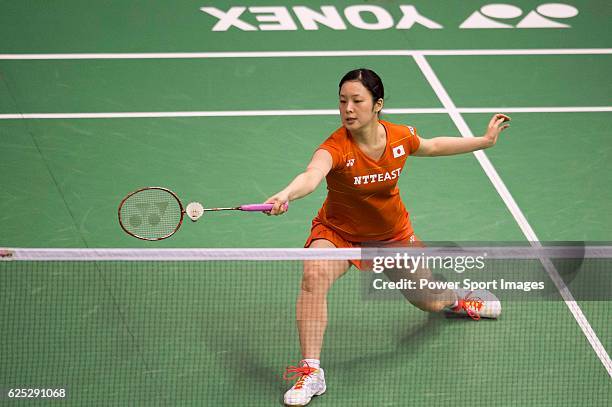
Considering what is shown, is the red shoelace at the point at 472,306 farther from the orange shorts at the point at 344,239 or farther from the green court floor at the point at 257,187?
→ the orange shorts at the point at 344,239

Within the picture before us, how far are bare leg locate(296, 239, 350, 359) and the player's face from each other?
0.91 meters

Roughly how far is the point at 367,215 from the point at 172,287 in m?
1.72

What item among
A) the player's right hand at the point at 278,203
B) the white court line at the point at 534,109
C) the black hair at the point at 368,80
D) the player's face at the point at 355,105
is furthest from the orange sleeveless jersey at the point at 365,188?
the white court line at the point at 534,109

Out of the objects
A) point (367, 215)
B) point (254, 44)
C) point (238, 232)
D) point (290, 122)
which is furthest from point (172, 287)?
point (254, 44)

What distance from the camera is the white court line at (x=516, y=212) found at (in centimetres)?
684

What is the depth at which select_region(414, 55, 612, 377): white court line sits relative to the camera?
22.4 feet

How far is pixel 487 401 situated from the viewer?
20.4 ft

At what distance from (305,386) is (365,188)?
1.32 metres

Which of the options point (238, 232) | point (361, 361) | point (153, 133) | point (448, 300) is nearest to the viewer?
point (361, 361)

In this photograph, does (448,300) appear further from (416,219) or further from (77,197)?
(77,197)

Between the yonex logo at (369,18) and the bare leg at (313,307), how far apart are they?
5644 millimetres

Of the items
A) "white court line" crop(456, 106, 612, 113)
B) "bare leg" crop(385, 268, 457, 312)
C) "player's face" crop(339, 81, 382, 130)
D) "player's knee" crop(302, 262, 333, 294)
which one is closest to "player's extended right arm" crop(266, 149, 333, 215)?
"player's face" crop(339, 81, 382, 130)

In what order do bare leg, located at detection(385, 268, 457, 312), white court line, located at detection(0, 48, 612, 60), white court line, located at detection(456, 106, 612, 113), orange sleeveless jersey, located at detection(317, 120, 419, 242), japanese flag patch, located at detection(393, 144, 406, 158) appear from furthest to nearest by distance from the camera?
white court line, located at detection(0, 48, 612, 60) → white court line, located at detection(456, 106, 612, 113) → bare leg, located at detection(385, 268, 457, 312) → japanese flag patch, located at detection(393, 144, 406, 158) → orange sleeveless jersey, located at detection(317, 120, 419, 242)

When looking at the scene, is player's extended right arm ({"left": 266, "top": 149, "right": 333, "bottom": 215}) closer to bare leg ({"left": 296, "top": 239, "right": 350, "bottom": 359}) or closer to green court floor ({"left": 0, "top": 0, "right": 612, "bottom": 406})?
bare leg ({"left": 296, "top": 239, "right": 350, "bottom": 359})
